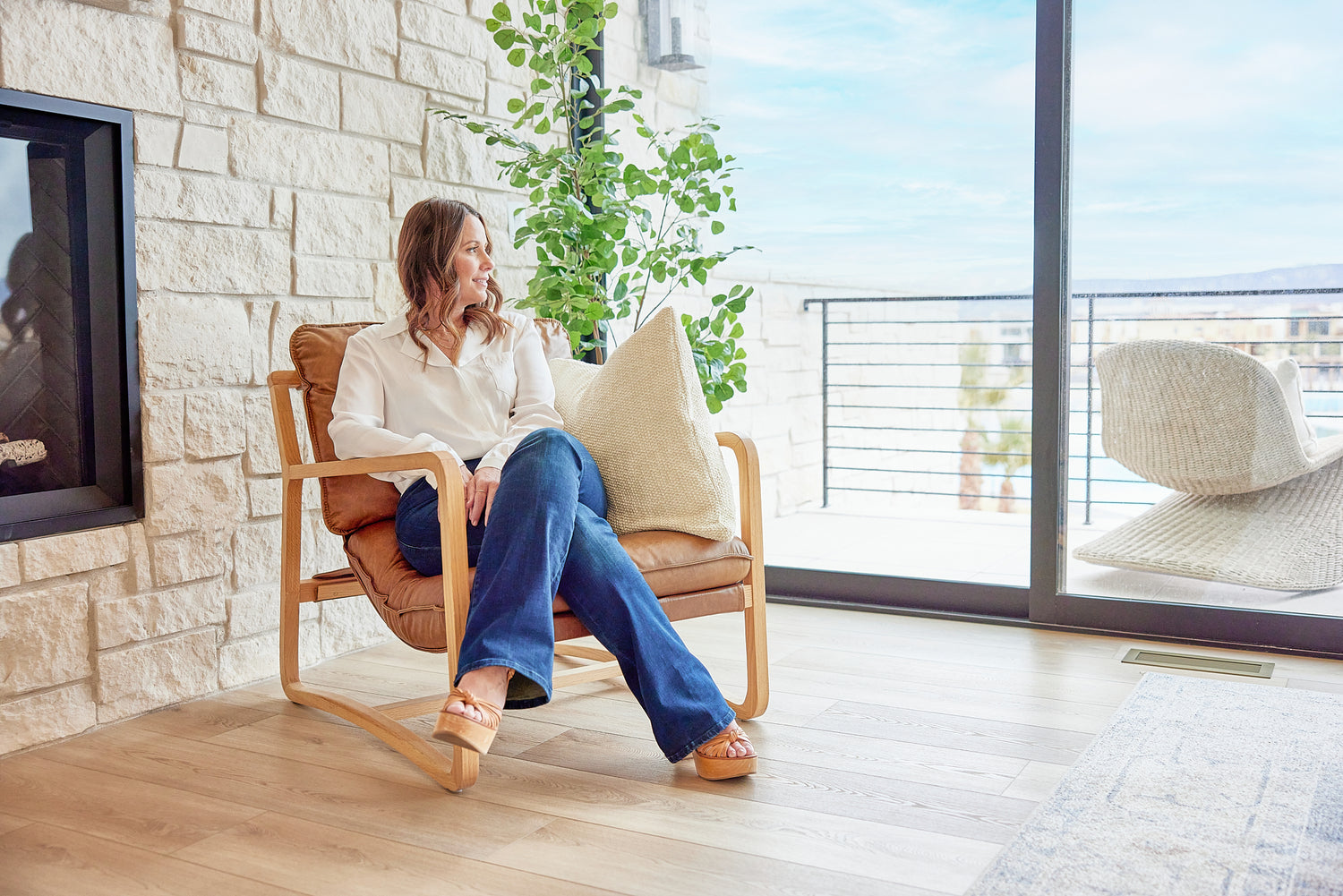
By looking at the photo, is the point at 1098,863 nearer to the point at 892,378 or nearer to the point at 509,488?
the point at 509,488

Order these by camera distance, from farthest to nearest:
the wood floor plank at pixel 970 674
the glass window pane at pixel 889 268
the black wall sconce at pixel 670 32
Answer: the black wall sconce at pixel 670 32 → the glass window pane at pixel 889 268 → the wood floor plank at pixel 970 674

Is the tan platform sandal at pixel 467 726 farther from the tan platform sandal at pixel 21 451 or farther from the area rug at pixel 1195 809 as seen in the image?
the tan platform sandal at pixel 21 451

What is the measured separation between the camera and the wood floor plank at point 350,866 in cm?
149

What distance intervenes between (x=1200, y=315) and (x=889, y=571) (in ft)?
3.41

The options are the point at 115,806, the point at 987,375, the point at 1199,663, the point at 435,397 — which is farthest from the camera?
the point at 987,375

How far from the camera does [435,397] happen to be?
223 centimetres

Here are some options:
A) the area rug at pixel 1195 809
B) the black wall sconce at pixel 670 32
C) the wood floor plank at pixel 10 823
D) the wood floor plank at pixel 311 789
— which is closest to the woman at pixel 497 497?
the wood floor plank at pixel 311 789

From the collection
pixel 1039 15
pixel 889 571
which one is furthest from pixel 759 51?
pixel 889 571

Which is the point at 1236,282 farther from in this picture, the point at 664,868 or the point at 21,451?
the point at 21,451

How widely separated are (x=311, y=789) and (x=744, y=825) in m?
0.74

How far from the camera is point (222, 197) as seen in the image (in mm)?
2385

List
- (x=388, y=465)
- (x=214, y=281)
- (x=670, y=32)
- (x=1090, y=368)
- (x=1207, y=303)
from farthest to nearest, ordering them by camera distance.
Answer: (x=670, y=32)
(x=1090, y=368)
(x=1207, y=303)
(x=214, y=281)
(x=388, y=465)

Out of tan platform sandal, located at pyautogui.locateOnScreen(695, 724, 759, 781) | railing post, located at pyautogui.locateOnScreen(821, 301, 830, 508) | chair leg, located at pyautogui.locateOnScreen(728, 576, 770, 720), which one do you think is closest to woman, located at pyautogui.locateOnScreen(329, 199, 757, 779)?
tan platform sandal, located at pyautogui.locateOnScreen(695, 724, 759, 781)

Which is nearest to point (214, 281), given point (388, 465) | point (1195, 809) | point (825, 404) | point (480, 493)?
point (388, 465)
